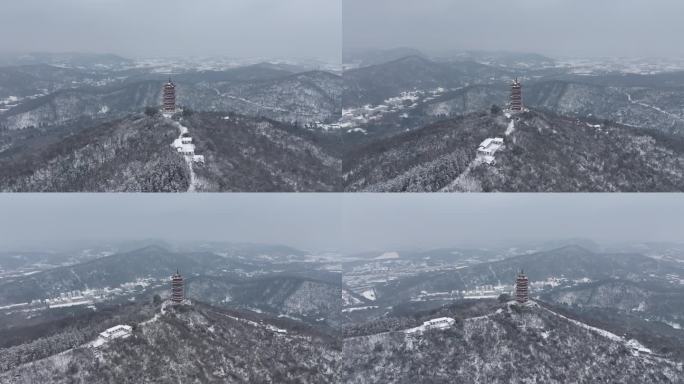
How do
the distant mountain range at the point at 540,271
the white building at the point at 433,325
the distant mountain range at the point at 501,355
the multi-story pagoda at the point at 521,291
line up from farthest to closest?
the distant mountain range at the point at 540,271, the multi-story pagoda at the point at 521,291, the white building at the point at 433,325, the distant mountain range at the point at 501,355

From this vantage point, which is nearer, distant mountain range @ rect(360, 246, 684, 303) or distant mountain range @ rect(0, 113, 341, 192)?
distant mountain range @ rect(0, 113, 341, 192)

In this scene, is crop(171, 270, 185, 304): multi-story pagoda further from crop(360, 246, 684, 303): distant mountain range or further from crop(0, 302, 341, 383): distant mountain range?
crop(360, 246, 684, 303): distant mountain range

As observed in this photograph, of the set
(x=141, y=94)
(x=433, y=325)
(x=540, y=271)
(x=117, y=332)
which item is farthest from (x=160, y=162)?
(x=141, y=94)

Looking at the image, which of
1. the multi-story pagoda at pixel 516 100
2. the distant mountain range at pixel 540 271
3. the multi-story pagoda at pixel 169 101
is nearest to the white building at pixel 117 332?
the distant mountain range at pixel 540 271

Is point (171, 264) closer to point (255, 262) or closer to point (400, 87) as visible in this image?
point (255, 262)

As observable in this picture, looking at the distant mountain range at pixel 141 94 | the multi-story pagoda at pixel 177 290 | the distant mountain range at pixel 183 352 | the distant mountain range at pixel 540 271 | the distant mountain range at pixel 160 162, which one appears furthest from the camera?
the distant mountain range at pixel 141 94

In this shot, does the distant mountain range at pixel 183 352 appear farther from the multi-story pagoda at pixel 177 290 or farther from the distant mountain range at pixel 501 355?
the distant mountain range at pixel 501 355

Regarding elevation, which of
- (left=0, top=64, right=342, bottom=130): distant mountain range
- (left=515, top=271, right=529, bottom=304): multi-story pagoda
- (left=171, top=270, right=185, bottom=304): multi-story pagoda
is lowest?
(left=515, top=271, right=529, bottom=304): multi-story pagoda

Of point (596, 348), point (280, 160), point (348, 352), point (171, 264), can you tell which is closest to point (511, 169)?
point (596, 348)

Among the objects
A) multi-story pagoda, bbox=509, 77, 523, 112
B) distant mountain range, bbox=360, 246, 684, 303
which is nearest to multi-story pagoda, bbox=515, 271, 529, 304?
distant mountain range, bbox=360, 246, 684, 303

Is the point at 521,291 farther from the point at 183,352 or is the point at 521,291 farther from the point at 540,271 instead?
the point at 183,352

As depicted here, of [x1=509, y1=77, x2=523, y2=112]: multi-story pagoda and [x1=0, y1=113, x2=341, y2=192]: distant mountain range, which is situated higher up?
[x1=509, y1=77, x2=523, y2=112]: multi-story pagoda
